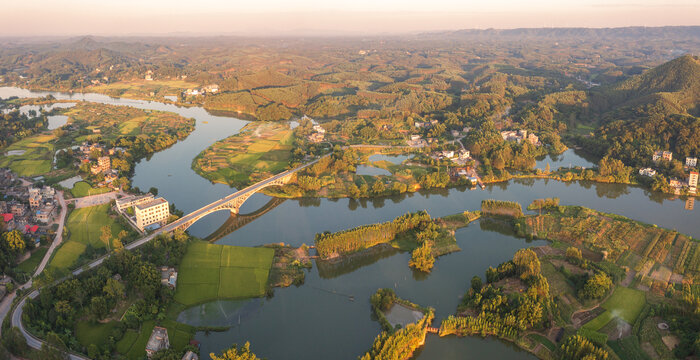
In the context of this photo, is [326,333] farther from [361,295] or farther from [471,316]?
[471,316]

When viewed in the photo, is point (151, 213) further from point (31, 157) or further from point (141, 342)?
point (31, 157)

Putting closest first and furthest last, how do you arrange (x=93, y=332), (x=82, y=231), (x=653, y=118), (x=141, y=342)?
(x=141, y=342), (x=93, y=332), (x=82, y=231), (x=653, y=118)

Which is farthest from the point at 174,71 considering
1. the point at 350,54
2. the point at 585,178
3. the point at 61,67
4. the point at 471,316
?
the point at 471,316

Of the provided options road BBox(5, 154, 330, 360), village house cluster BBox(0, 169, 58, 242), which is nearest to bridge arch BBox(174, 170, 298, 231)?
road BBox(5, 154, 330, 360)

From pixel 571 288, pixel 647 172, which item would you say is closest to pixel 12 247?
pixel 571 288

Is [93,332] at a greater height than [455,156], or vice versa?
[455,156]

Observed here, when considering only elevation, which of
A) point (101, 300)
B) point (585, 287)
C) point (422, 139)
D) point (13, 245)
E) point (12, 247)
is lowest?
point (585, 287)

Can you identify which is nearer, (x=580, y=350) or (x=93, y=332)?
(x=580, y=350)

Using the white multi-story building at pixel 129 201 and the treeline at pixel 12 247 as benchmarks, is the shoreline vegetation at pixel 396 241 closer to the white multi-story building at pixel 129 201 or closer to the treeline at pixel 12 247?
the white multi-story building at pixel 129 201
